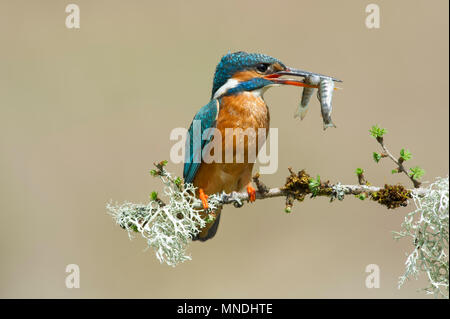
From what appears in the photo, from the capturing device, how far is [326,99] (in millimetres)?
3551

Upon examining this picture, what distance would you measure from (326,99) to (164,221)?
3.87 ft

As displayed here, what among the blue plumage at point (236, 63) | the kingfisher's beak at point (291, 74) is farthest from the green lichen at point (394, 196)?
the blue plumage at point (236, 63)

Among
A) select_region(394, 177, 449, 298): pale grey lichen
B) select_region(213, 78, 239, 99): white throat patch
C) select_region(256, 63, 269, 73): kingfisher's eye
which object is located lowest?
select_region(394, 177, 449, 298): pale grey lichen

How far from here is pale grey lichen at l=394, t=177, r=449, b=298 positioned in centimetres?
261

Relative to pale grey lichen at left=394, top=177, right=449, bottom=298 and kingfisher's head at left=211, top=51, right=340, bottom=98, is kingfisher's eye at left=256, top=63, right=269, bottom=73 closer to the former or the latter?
kingfisher's head at left=211, top=51, right=340, bottom=98

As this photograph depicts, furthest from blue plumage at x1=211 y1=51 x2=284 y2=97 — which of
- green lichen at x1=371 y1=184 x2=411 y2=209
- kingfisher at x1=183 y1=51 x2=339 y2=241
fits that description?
green lichen at x1=371 y1=184 x2=411 y2=209

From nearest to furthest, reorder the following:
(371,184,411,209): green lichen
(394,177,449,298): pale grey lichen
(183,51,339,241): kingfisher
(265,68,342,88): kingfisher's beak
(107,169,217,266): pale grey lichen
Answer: (394,177,449,298): pale grey lichen, (371,184,411,209): green lichen, (107,169,217,266): pale grey lichen, (265,68,342,88): kingfisher's beak, (183,51,339,241): kingfisher

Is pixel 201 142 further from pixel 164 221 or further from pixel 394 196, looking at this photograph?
pixel 394 196

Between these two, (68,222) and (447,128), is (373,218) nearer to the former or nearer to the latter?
(447,128)

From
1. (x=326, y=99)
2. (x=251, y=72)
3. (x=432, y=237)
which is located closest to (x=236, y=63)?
(x=251, y=72)

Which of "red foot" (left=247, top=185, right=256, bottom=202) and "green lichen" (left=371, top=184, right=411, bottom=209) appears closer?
"green lichen" (left=371, top=184, right=411, bottom=209)

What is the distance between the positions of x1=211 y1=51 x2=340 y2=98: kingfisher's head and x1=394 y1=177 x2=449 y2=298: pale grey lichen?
141 cm

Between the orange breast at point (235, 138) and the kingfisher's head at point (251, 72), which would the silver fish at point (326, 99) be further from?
the orange breast at point (235, 138)

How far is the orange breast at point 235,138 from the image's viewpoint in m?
3.85
